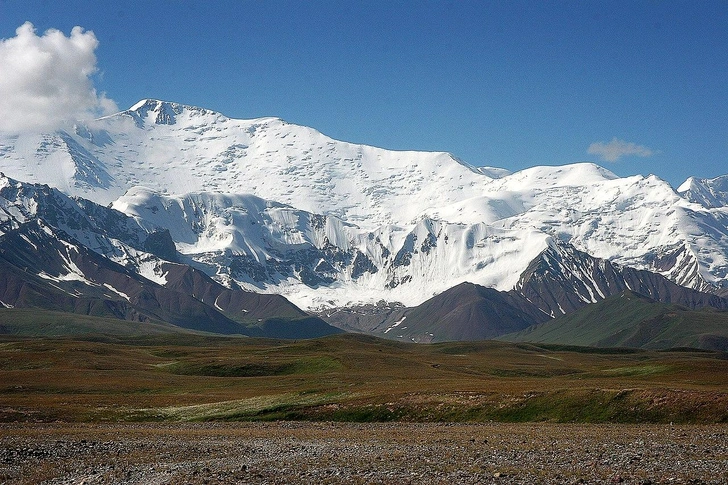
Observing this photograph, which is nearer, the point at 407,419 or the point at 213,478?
the point at 213,478

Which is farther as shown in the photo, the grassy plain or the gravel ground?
the grassy plain

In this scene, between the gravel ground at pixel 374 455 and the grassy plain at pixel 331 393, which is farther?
the grassy plain at pixel 331 393

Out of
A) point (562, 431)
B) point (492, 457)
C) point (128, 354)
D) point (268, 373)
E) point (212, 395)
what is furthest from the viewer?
point (128, 354)

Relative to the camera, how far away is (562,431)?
59031 mm

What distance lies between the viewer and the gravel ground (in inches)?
1543

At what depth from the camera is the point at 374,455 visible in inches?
1857

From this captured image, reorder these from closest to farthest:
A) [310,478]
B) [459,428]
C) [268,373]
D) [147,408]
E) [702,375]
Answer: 1. [310,478]
2. [459,428]
3. [147,408]
4. [702,375]
5. [268,373]

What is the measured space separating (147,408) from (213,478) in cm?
4838

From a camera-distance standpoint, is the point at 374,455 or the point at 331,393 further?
the point at 331,393

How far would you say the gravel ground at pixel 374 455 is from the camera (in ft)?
129

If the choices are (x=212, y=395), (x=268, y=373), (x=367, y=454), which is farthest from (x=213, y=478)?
(x=268, y=373)

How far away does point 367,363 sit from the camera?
→ 156 meters

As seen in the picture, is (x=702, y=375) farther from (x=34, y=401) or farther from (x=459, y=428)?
(x=34, y=401)

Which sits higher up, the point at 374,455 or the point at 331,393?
the point at 374,455
